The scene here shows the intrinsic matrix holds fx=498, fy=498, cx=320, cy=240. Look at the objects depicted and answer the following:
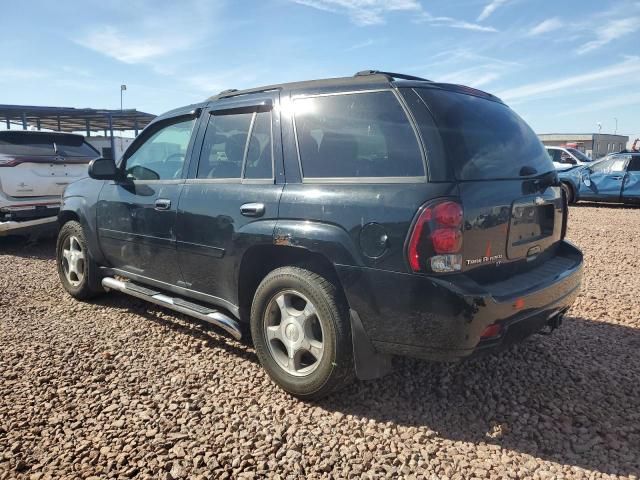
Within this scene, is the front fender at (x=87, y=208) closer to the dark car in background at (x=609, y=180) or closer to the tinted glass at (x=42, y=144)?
the tinted glass at (x=42, y=144)

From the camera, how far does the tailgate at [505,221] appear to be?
2.53 metres

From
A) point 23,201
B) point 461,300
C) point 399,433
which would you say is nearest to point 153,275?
point 399,433

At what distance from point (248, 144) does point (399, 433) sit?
2.07 m

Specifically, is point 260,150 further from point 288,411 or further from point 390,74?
point 288,411

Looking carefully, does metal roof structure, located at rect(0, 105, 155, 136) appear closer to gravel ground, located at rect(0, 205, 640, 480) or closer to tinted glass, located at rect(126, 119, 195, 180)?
tinted glass, located at rect(126, 119, 195, 180)

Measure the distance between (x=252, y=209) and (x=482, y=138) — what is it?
4.72ft

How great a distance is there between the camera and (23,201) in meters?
6.98

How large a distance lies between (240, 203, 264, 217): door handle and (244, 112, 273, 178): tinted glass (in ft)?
0.71

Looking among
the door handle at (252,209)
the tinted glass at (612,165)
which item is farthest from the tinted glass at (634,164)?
the door handle at (252,209)

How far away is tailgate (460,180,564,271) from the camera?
253cm

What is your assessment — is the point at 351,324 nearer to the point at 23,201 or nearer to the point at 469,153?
the point at 469,153

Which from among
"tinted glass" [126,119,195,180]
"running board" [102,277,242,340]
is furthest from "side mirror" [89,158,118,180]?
"running board" [102,277,242,340]

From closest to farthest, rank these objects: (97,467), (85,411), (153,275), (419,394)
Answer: (97,467) < (85,411) < (419,394) < (153,275)

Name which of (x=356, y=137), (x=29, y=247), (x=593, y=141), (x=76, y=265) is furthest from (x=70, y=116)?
(x=593, y=141)
